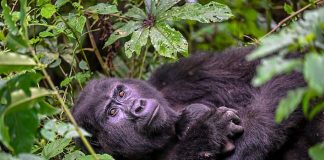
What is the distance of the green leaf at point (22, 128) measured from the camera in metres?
1.87

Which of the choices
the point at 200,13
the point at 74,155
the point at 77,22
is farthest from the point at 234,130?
the point at 77,22

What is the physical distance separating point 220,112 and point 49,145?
3.20 ft

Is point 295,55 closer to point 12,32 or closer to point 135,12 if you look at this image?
point 135,12

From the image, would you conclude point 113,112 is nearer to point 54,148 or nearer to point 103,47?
point 54,148

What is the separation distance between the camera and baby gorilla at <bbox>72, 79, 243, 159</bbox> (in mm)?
3033

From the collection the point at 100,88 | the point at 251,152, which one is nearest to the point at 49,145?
the point at 100,88

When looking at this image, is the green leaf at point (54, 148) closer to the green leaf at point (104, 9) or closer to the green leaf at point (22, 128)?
the green leaf at point (104, 9)

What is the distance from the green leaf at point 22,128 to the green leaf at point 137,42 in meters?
1.47

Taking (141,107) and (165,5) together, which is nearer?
(141,107)

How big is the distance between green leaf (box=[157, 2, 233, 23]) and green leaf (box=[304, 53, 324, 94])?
205 cm

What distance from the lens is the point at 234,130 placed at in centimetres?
304

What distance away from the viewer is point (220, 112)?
3.08 metres

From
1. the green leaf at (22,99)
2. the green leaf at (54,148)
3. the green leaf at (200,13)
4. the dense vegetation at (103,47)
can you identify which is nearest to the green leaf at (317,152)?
the dense vegetation at (103,47)

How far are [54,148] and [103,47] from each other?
0.88 metres
